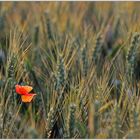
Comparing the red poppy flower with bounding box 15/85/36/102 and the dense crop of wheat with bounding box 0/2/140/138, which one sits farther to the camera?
the red poppy flower with bounding box 15/85/36/102

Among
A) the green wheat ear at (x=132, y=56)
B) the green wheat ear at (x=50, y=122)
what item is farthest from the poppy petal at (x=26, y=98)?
the green wheat ear at (x=132, y=56)

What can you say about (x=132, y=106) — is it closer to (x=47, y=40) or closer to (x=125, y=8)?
(x=47, y=40)

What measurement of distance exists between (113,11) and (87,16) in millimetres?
111

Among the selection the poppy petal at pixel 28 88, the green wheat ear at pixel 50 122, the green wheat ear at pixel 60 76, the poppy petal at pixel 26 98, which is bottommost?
the green wheat ear at pixel 50 122

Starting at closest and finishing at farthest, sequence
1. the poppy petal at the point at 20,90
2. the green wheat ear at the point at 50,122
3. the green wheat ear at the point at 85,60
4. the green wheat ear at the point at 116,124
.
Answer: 1. the green wheat ear at the point at 116,124
2. the green wheat ear at the point at 50,122
3. the poppy petal at the point at 20,90
4. the green wheat ear at the point at 85,60

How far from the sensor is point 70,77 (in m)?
1.51

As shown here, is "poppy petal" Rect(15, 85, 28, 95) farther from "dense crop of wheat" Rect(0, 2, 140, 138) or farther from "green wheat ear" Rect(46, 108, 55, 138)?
"green wheat ear" Rect(46, 108, 55, 138)

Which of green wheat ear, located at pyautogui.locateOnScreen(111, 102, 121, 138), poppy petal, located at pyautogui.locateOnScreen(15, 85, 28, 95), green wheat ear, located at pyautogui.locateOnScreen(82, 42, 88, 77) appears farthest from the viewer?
green wheat ear, located at pyautogui.locateOnScreen(82, 42, 88, 77)

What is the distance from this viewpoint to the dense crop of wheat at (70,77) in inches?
49.6

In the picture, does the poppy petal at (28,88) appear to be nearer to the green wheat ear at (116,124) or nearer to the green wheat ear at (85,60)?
the green wheat ear at (85,60)

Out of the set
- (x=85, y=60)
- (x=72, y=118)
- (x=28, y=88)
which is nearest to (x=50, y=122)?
(x=72, y=118)

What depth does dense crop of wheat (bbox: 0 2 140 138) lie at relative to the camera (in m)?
1.26

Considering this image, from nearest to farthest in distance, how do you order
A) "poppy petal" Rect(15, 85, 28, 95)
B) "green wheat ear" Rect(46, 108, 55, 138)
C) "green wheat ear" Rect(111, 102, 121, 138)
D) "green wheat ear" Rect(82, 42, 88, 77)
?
"green wheat ear" Rect(111, 102, 121, 138) < "green wheat ear" Rect(46, 108, 55, 138) < "poppy petal" Rect(15, 85, 28, 95) < "green wheat ear" Rect(82, 42, 88, 77)

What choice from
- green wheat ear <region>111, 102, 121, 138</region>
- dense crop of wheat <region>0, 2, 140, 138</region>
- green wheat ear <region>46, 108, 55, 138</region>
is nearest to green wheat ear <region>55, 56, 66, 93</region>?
dense crop of wheat <region>0, 2, 140, 138</region>
